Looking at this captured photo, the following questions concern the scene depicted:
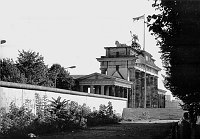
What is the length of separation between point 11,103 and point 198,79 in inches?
440

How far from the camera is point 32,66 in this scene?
59.5m

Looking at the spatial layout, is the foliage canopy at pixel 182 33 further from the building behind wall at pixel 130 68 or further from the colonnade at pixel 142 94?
the colonnade at pixel 142 94

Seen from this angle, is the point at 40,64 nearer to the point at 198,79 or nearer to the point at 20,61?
the point at 20,61

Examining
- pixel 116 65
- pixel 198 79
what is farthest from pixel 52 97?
pixel 116 65

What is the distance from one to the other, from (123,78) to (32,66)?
86.3 ft

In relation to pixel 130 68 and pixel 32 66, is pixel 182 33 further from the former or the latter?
pixel 130 68

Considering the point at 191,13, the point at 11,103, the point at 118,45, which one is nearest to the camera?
the point at 191,13

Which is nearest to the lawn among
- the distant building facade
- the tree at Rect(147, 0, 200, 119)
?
the tree at Rect(147, 0, 200, 119)

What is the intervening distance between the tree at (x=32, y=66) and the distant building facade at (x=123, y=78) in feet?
48.1

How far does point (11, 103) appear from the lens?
60.1 feet

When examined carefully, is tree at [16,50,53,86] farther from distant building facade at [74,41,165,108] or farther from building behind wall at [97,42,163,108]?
building behind wall at [97,42,163,108]

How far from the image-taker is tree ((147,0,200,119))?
8.88 m

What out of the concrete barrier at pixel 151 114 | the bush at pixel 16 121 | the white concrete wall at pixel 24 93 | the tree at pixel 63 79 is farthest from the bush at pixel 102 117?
the tree at pixel 63 79

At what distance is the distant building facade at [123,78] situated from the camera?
71.9 meters
